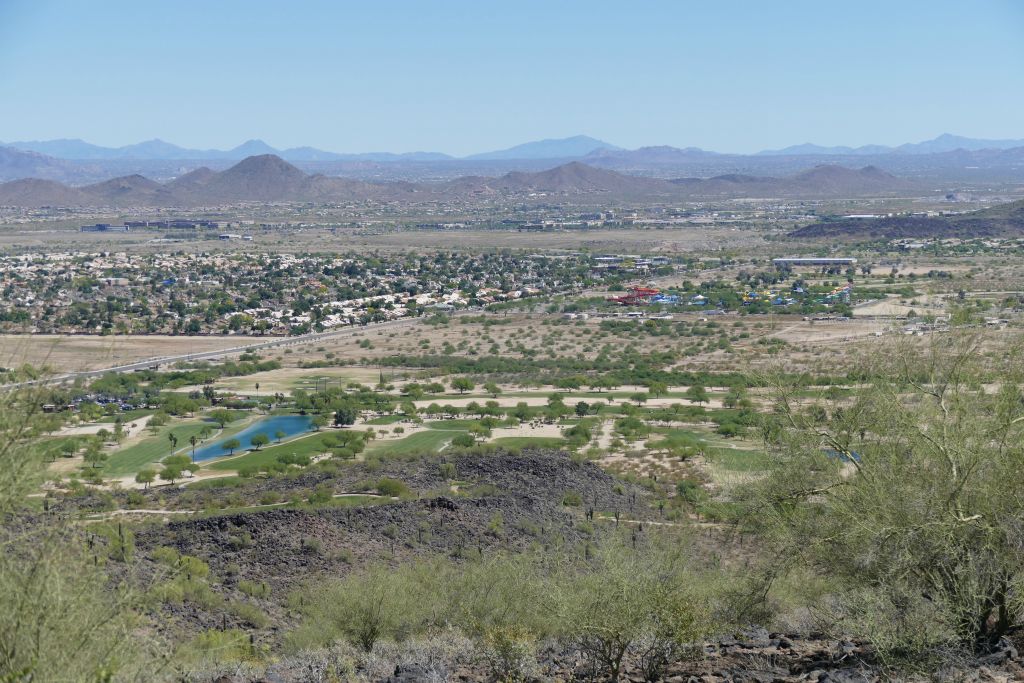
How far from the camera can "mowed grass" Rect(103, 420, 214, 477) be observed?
4381 centimetres

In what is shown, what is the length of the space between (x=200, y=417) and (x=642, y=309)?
49.0m

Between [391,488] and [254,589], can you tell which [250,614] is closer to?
[254,589]

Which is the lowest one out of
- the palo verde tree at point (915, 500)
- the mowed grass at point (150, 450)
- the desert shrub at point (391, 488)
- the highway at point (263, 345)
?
the highway at point (263, 345)

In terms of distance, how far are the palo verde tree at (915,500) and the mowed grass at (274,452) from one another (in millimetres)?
31477

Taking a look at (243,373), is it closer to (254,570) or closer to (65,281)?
(254,570)

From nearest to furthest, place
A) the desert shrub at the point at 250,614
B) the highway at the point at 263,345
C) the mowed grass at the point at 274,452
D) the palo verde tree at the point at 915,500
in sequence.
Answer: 1. the palo verde tree at the point at 915,500
2. the desert shrub at the point at 250,614
3. the mowed grass at the point at 274,452
4. the highway at the point at 263,345

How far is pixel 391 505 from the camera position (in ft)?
107

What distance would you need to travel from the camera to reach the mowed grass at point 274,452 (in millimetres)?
44438

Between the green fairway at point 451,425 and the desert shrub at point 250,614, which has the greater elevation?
the desert shrub at point 250,614

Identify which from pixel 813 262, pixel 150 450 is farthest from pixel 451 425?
pixel 813 262

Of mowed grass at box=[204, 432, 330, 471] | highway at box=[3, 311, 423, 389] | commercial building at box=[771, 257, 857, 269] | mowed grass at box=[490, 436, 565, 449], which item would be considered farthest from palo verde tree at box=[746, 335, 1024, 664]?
commercial building at box=[771, 257, 857, 269]

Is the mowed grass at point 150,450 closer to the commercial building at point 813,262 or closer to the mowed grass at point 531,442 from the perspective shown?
the mowed grass at point 531,442

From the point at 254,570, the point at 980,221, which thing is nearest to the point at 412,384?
the point at 254,570

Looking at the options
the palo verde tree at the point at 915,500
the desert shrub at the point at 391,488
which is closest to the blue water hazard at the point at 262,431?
the desert shrub at the point at 391,488
